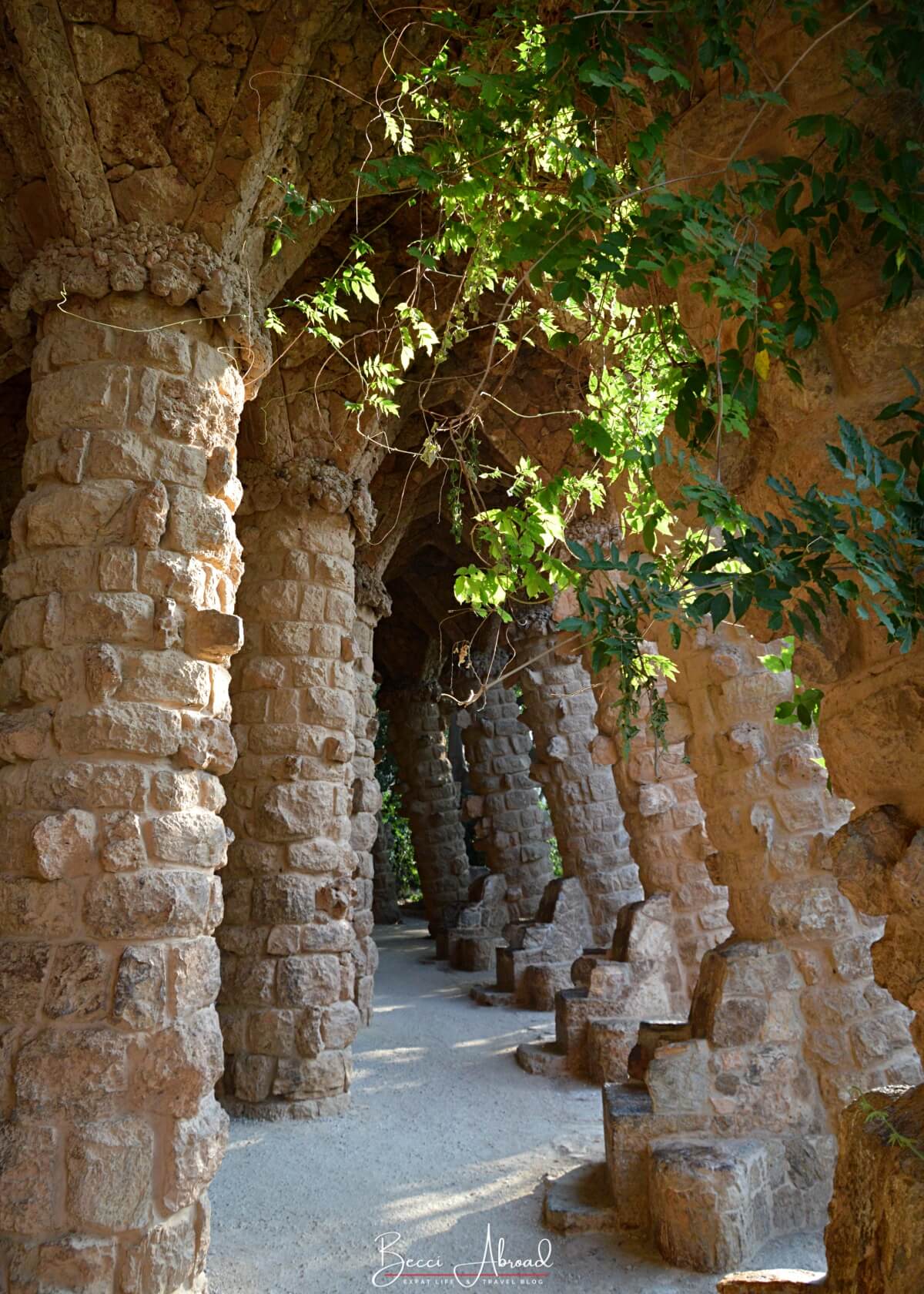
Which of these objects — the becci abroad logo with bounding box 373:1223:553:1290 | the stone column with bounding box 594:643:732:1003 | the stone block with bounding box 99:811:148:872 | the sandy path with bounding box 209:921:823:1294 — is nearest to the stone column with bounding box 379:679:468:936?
the sandy path with bounding box 209:921:823:1294

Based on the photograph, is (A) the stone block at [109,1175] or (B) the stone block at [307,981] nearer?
(A) the stone block at [109,1175]

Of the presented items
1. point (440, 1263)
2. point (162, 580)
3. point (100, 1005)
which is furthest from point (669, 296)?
point (440, 1263)

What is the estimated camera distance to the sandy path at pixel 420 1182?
3559 millimetres

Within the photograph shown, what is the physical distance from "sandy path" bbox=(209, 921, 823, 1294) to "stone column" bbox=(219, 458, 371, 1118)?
0.40 m

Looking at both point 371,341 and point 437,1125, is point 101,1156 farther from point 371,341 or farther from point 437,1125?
point 371,341

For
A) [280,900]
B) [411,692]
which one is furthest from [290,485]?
[411,692]

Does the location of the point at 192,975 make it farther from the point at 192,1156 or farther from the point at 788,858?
the point at 788,858

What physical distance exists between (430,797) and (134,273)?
1118 centimetres

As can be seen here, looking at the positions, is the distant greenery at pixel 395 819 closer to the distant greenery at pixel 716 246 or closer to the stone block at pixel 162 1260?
the stone block at pixel 162 1260

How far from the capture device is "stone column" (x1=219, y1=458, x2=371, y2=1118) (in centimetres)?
554

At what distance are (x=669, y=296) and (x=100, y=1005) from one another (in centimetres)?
275

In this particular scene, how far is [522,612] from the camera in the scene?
11.7m

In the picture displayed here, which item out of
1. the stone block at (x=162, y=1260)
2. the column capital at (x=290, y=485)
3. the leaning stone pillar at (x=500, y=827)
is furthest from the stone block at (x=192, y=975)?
the leaning stone pillar at (x=500, y=827)

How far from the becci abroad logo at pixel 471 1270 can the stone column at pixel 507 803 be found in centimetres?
844
